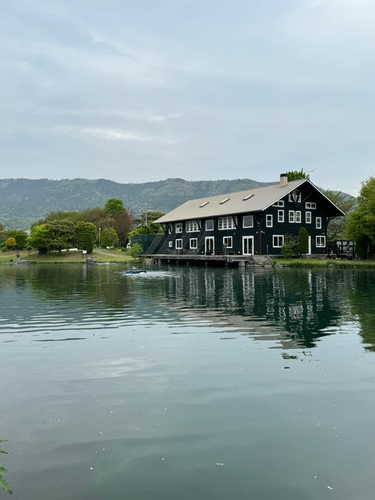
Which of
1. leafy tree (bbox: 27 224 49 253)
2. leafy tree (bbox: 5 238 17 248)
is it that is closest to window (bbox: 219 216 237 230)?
leafy tree (bbox: 27 224 49 253)

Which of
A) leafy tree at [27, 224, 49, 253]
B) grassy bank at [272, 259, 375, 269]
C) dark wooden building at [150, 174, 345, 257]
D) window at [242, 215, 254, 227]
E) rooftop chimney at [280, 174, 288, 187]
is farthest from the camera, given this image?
leafy tree at [27, 224, 49, 253]

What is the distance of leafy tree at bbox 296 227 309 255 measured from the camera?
56.1 m

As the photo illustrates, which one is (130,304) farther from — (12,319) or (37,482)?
(37,482)

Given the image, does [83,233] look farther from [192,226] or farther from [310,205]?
[310,205]

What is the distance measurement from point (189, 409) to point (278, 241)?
51013 mm

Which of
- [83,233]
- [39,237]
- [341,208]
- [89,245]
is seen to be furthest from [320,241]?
[39,237]

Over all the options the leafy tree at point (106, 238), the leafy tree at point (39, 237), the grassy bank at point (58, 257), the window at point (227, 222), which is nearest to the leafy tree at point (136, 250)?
the grassy bank at point (58, 257)

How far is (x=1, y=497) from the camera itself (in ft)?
15.7

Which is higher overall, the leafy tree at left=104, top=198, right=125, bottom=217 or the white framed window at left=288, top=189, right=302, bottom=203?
the leafy tree at left=104, top=198, right=125, bottom=217

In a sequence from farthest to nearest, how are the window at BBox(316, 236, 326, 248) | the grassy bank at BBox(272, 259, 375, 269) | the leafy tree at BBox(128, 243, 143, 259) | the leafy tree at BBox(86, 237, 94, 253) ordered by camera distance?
the leafy tree at BBox(86, 237, 94, 253), the leafy tree at BBox(128, 243, 143, 259), the window at BBox(316, 236, 326, 248), the grassy bank at BBox(272, 259, 375, 269)

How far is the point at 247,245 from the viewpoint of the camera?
57000 mm

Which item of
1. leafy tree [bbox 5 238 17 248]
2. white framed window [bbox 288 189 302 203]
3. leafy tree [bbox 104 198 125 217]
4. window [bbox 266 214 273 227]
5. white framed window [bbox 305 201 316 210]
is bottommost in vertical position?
leafy tree [bbox 5 238 17 248]

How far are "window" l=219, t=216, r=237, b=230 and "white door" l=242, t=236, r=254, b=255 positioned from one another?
277 cm

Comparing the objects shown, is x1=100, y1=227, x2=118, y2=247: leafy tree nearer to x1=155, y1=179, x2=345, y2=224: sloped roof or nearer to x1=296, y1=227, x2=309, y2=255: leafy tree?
x1=155, y1=179, x2=345, y2=224: sloped roof
